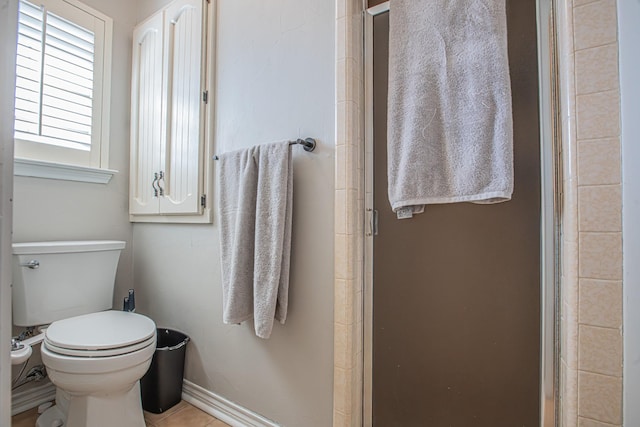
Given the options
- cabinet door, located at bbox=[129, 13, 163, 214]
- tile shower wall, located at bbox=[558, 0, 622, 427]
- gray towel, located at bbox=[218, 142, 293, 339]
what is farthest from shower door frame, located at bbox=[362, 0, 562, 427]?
cabinet door, located at bbox=[129, 13, 163, 214]

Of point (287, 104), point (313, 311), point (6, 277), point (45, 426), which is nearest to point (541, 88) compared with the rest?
point (287, 104)

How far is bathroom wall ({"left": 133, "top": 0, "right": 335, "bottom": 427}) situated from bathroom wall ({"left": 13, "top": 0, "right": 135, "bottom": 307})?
47 centimetres

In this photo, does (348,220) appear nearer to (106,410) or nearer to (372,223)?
(372,223)

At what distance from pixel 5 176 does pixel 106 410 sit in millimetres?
1183

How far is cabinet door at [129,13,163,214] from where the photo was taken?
5.45 feet

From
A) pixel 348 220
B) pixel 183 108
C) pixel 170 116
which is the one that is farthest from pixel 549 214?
pixel 170 116

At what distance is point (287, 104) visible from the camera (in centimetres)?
120

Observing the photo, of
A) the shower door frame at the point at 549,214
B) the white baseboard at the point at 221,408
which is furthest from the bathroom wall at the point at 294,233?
the shower door frame at the point at 549,214

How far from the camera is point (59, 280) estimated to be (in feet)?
4.41

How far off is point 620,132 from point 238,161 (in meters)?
1.14

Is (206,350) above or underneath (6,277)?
underneath

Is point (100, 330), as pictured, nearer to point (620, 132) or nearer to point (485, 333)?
point (485, 333)

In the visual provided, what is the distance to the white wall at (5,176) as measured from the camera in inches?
14.8

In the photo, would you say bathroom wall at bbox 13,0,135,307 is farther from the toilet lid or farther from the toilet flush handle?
the toilet lid
